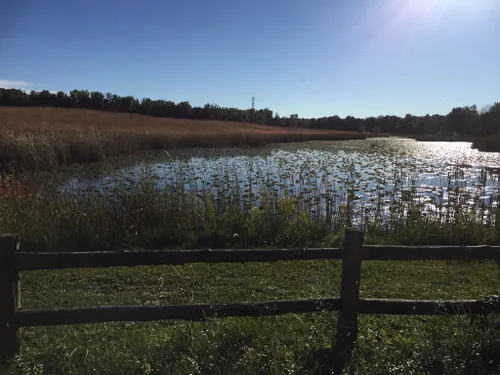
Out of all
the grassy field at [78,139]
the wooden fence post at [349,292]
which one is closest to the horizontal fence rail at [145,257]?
the wooden fence post at [349,292]

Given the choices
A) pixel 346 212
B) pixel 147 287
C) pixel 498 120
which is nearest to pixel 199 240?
pixel 147 287

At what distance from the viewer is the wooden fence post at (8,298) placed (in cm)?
298

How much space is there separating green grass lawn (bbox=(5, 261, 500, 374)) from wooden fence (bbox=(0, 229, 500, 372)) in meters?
0.18

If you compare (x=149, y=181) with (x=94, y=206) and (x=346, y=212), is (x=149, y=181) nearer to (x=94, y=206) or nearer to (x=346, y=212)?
(x=94, y=206)

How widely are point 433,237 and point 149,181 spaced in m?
7.03

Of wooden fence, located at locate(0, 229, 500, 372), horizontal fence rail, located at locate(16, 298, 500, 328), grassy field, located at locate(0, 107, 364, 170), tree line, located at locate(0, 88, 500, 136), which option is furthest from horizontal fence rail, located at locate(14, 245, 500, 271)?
tree line, located at locate(0, 88, 500, 136)

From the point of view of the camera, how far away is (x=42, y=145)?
617 inches

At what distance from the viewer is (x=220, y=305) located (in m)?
3.33

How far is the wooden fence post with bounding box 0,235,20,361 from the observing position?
2982 millimetres

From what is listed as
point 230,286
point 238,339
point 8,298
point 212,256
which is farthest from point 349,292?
point 8,298

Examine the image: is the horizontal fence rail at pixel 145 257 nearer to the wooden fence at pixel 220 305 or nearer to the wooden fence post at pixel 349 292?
the wooden fence at pixel 220 305

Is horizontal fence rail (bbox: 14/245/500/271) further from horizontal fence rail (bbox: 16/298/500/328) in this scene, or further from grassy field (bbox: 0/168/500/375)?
grassy field (bbox: 0/168/500/375)

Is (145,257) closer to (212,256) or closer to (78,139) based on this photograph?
(212,256)

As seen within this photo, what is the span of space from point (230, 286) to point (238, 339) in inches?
93.0
